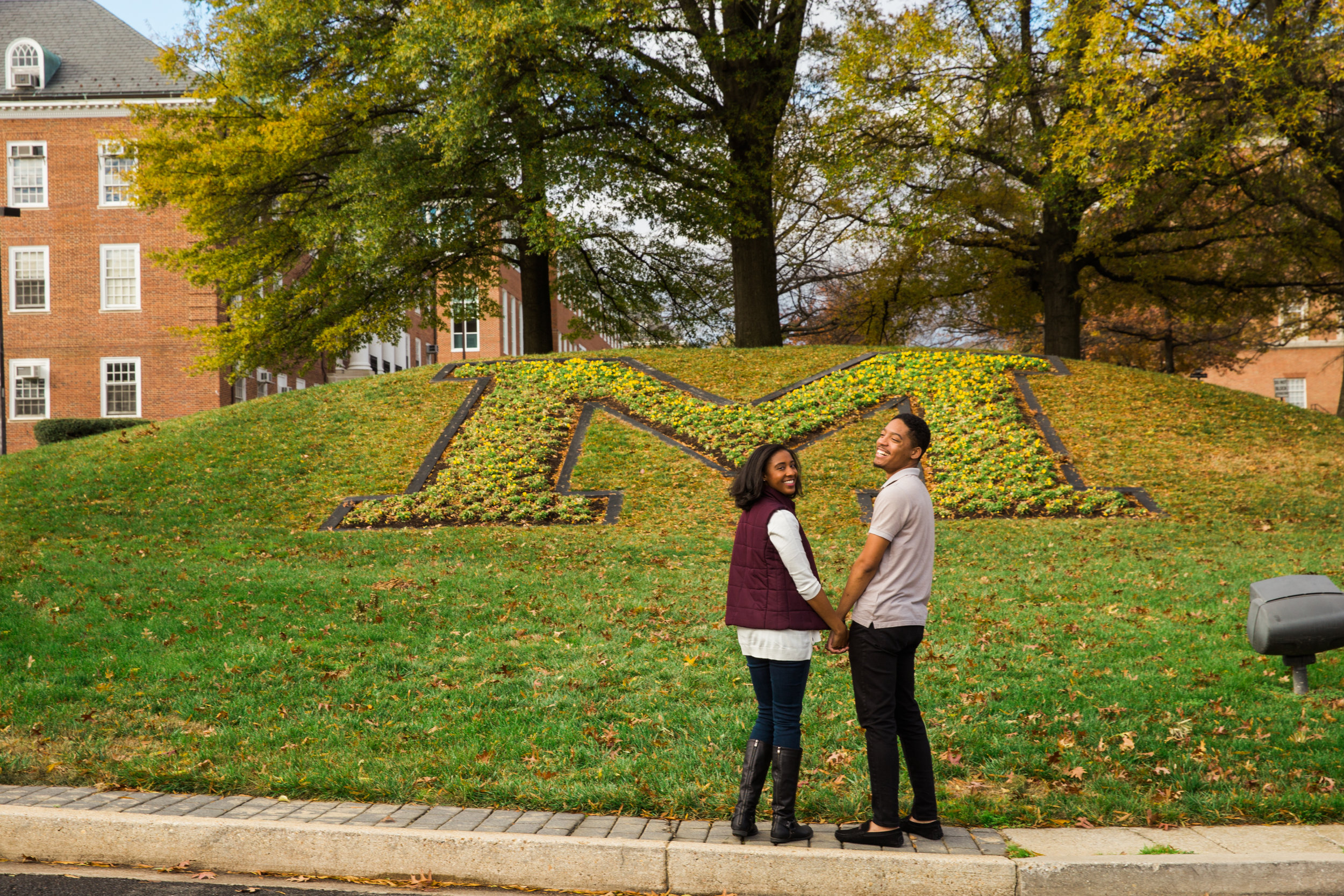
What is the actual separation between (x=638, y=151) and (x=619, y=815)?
63.8ft

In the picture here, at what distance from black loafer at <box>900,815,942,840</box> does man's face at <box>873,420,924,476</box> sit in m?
1.55

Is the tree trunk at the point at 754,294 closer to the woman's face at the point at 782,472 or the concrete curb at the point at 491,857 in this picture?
the woman's face at the point at 782,472

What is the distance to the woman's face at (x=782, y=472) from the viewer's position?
4223 mm

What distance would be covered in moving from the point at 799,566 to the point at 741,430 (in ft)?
40.0

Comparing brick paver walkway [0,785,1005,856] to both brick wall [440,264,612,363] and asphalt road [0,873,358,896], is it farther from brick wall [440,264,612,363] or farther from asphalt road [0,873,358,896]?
brick wall [440,264,612,363]

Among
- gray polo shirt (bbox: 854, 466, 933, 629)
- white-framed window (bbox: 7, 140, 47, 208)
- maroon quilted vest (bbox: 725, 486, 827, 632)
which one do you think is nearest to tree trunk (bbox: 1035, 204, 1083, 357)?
gray polo shirt (bbox: 854, 466, 933, 629)

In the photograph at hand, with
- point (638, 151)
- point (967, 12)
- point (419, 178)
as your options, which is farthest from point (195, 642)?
point (967, 12)

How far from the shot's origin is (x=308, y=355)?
25.5 metres

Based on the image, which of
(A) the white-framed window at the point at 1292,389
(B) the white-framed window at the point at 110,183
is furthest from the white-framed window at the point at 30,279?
(A) the white-framed window at the point at 1292,389

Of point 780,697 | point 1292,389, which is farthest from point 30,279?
point 1292,389

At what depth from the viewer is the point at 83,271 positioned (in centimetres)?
3519

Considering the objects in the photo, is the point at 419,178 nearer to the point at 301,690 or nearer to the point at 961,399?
the point at 961,399

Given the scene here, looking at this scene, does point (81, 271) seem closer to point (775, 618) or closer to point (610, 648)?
point (610, 648)

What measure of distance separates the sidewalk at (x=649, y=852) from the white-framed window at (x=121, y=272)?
35.2 metres
